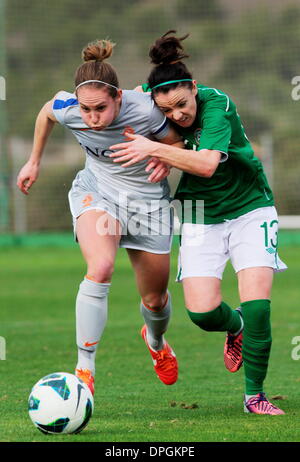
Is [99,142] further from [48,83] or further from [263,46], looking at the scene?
[48,83]

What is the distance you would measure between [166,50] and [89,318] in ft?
5.54

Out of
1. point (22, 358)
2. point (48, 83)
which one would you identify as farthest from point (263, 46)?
point (22, 358)

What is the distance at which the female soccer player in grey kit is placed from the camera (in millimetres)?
5691

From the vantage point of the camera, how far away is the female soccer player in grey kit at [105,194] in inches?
224

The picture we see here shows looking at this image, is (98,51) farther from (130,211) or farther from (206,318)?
(206,318)

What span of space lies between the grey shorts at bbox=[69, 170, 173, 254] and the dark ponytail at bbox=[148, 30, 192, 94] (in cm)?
79

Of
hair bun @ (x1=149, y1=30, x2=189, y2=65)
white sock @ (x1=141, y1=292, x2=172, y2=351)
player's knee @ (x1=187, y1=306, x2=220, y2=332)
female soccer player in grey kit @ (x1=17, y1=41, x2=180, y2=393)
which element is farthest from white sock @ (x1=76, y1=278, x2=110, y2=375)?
hair bun @ (x1=149, y1=30, x2=189, y2=65)

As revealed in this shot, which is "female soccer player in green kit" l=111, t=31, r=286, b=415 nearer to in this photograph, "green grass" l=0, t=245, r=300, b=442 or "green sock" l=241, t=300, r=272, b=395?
"green sock" l=241, t=300, r=272, b=395

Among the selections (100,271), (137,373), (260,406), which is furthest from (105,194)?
(137,373)

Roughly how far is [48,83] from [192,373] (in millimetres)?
24978

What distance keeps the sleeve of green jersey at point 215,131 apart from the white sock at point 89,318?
1.04 m

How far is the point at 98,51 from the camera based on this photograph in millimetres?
5777

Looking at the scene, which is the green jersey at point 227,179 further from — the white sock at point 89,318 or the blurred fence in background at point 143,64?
the blurred fence in background at point 143,64

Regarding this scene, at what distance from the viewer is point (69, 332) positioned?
1070 cm
